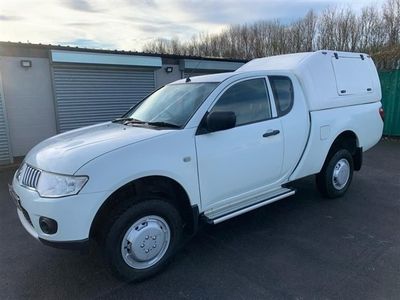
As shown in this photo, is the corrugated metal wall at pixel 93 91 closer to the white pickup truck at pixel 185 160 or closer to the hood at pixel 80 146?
the white pickup truck at pixel 185 160

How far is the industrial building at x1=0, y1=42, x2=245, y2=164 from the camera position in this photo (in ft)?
30.0

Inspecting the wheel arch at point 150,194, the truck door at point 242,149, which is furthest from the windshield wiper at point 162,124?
the wheel arch at point 150,194

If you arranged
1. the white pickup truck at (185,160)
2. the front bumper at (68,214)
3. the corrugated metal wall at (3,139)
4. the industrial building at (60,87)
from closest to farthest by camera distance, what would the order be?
the front bumper at (68,214)
the white pickup truck at (185,160)
the corrugated metal wall at (3,139)
the industrial building at (60,87)

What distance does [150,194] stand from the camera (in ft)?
10.4

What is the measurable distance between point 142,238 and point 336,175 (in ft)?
11.2

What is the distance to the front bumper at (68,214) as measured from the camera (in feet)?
8.78

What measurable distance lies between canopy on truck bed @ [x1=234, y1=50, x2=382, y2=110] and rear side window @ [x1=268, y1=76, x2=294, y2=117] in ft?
0.49

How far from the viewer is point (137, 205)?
3.03 meters

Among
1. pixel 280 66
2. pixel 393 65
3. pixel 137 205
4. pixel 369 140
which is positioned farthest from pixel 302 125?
pixel 393 65

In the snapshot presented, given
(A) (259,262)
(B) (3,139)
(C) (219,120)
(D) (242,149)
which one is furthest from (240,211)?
(B) (3,139)

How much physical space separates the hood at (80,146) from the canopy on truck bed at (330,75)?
194 centimetres

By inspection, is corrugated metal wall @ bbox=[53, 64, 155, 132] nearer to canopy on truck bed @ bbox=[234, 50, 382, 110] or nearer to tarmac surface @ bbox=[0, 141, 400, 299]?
tarmac surface @ bbox=[0, 141, 400, 299]

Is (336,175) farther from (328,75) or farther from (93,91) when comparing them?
(93,91)

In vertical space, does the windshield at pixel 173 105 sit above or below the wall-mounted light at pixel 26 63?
below
